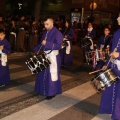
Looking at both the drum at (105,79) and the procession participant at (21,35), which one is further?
the procession participant at (21,35)

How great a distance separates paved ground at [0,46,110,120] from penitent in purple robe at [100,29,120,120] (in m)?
0.29

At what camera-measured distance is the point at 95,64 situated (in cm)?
880

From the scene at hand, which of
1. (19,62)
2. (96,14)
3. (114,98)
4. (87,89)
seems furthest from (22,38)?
(96,14)

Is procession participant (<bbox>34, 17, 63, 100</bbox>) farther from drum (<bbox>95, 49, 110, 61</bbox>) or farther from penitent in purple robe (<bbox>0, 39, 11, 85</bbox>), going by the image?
drum (<bbox>95, 49, 110, 61</bbox>)

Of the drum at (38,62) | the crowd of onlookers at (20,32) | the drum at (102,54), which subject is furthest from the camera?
the crowd of onlookers at (20,32)

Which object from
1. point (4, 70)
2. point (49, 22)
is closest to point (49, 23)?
point (49, 22)

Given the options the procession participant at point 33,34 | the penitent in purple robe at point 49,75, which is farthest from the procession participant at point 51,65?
the procession participant at point 33,34

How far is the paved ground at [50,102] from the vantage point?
507 centimetres

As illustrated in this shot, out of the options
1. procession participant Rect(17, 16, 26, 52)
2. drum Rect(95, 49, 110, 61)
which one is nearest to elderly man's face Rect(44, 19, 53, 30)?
drum Rect(95, 49, 110, 61)

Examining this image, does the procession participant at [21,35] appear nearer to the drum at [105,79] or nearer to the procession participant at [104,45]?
the procession participant at [104,45]

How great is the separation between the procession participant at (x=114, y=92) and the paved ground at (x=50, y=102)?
0.31 meters

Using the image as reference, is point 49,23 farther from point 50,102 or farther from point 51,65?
point 50,102

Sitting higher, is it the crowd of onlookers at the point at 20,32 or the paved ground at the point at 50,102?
the crowd of onlookers at the point at 20,32

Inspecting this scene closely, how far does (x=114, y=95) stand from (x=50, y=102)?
1.63 metres
